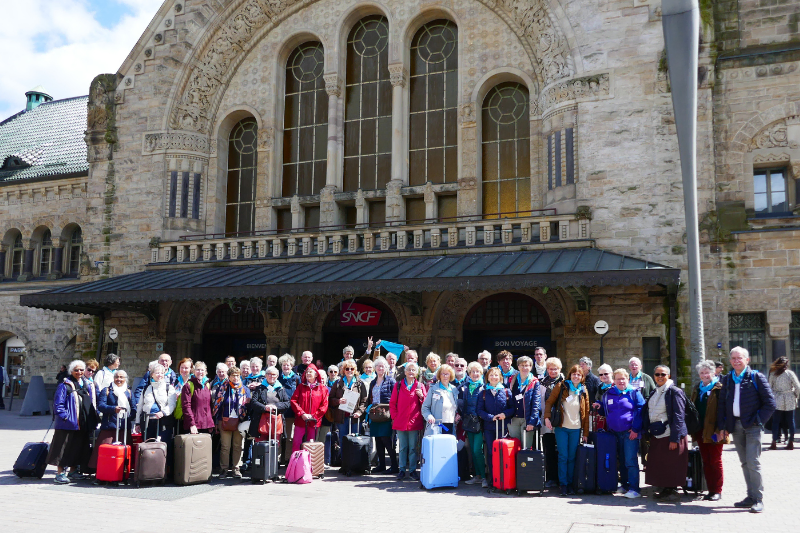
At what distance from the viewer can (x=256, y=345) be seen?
24359 millimetres

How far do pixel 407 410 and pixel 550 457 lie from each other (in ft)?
7.26

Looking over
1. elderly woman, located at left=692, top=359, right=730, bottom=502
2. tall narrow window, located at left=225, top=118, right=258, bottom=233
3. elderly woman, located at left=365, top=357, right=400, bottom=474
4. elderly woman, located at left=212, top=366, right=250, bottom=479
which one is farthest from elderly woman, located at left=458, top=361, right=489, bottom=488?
tall narrow window, located at left=225, top=118, right=258, bottom=233

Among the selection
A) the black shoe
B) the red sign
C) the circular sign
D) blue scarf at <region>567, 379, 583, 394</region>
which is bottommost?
the black shoe

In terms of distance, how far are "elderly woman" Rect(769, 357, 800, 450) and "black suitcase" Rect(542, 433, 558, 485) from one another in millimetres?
5868

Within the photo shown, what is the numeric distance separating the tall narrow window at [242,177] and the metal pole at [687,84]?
15671 mm

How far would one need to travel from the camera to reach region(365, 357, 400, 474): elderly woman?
12.2m

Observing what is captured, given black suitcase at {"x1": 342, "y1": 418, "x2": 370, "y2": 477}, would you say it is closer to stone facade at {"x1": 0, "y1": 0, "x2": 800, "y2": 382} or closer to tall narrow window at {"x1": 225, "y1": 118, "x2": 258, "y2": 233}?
stone facade at {"x1": 0, "y1": 0, "x2": 800, "y2": 382}

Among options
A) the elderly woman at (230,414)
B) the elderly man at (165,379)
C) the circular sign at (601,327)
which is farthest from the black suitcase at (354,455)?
the circular sign at (601,327)

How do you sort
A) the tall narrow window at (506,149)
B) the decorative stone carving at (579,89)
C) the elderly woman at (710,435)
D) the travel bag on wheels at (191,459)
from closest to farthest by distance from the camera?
the elderly woman at (710,435) < the travel bag on wheels at (191,459) < the decorative stone carving at (579,89) < the tall narrow window at (506,149)

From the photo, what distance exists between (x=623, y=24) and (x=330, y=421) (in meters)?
13.1

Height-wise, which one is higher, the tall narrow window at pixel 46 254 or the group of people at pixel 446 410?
the tall narrow window at pixel 46 254

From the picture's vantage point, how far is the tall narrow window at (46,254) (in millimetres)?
30141

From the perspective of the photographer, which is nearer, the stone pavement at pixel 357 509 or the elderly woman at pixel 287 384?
the stone pavement at pixel 357 509

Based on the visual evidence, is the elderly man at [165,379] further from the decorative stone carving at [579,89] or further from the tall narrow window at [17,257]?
the tall narrow window at [17,257]
